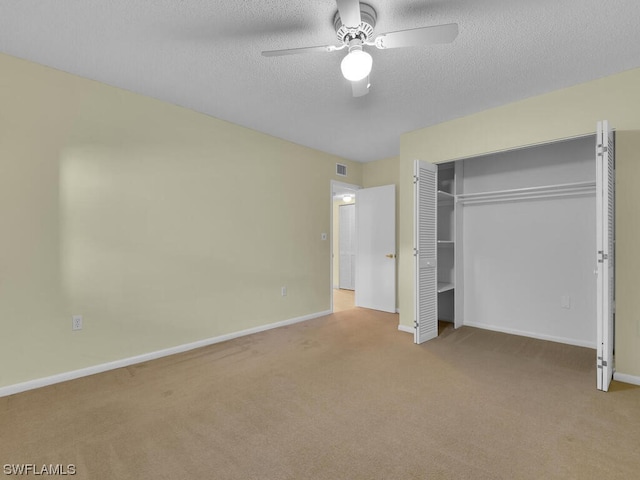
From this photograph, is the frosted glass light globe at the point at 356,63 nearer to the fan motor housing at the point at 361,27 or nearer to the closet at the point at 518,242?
the fan motor housing at the point at 361,27

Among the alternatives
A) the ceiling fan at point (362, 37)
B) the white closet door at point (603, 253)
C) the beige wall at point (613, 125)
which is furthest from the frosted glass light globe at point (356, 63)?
the beige wall at point (613, 125)

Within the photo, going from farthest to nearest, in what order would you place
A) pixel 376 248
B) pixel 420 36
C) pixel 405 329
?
pixel 376 248
pixel 405 329
pixel 420 36

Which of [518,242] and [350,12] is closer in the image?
[350,12]

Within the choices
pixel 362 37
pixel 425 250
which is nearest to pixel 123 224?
pixel 362 37

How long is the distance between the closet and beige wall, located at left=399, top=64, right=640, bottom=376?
0.36 m

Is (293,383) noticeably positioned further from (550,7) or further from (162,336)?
(550,7)

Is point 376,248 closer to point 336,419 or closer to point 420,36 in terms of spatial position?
point 336,419

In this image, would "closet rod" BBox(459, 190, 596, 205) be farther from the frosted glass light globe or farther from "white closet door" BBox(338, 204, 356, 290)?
"white closet door" BBox(338, 204, 356, 290)

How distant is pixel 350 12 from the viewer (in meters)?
1.69

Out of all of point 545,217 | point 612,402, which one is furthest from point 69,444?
point 545,217

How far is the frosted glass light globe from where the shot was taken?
1.87 metres

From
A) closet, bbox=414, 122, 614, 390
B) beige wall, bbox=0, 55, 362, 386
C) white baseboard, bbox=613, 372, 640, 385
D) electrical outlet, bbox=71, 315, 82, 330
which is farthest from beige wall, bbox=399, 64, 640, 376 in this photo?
electrical outlet, bbox=71, 315, 82, 330

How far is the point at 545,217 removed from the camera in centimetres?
376

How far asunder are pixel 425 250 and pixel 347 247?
4.07 metres
